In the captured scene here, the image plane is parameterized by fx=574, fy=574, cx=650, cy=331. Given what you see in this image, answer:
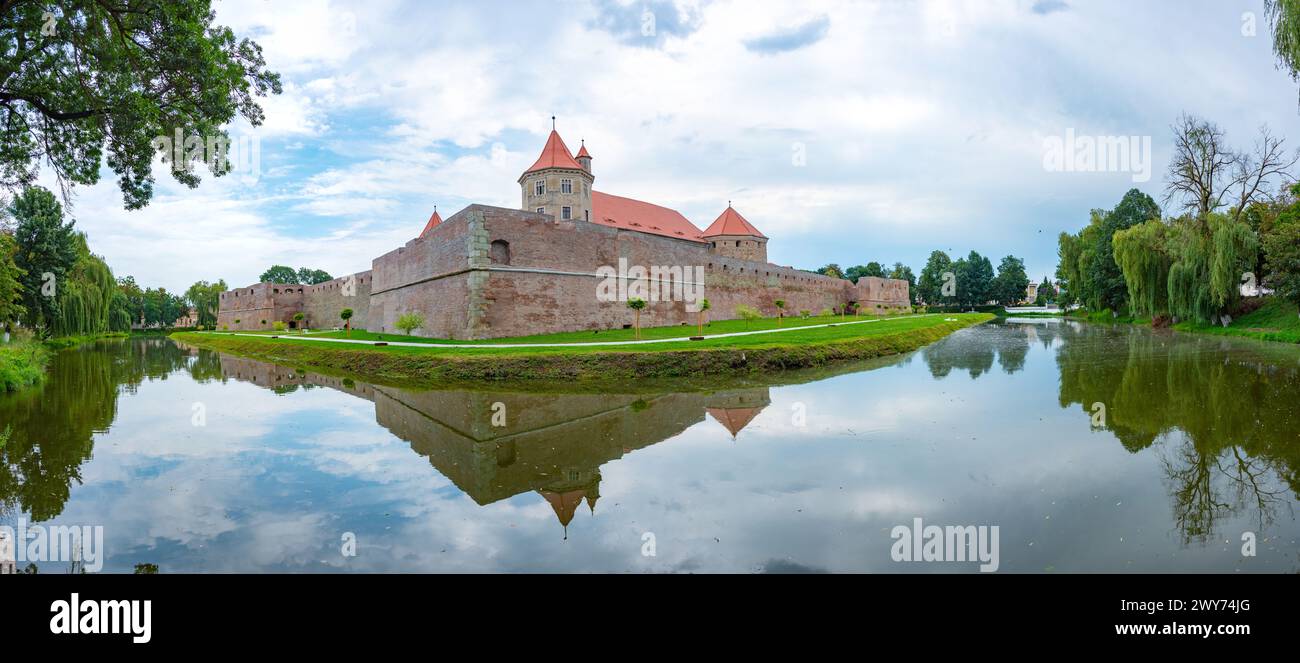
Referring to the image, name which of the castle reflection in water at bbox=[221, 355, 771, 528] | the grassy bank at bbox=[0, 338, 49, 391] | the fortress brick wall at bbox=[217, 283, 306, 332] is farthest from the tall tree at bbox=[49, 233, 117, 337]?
the castle reflection in water at bbox=[221, 355, 771, 528]

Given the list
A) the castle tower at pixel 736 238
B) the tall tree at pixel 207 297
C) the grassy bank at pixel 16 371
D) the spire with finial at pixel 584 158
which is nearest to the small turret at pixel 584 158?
the spire with finial at pixel 584 158

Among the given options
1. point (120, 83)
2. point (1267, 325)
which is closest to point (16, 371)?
point (120, 83)

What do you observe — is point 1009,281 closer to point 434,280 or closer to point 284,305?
point 434,280

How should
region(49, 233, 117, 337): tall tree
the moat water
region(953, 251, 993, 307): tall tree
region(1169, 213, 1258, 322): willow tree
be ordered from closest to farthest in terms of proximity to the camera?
the moat water
region(1169, 213, 1258, 322): willow tree
region(49, 233, 117, 337): tall tree
region(953, 251, 993, 307): tall tree

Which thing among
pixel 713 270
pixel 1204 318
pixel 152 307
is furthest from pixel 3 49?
pixel 152 307

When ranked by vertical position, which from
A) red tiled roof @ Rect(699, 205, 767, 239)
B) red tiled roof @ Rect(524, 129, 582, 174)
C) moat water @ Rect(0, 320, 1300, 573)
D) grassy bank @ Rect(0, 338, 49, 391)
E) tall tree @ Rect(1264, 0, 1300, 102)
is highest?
red tiled roof @ Rect(524, 129, 582, 174)

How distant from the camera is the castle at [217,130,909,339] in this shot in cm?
2133

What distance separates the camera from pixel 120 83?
8.50 m

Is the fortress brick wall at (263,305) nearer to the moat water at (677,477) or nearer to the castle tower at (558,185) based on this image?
the castle tower at (558,185)

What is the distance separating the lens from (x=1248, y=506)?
15.2 feet

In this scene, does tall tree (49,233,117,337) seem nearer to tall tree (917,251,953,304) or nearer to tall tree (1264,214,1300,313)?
tall tree (1264,214,1300,313)

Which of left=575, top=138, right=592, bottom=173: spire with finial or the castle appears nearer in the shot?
the castle

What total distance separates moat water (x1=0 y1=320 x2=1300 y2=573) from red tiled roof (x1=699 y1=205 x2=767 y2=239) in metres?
40.3
